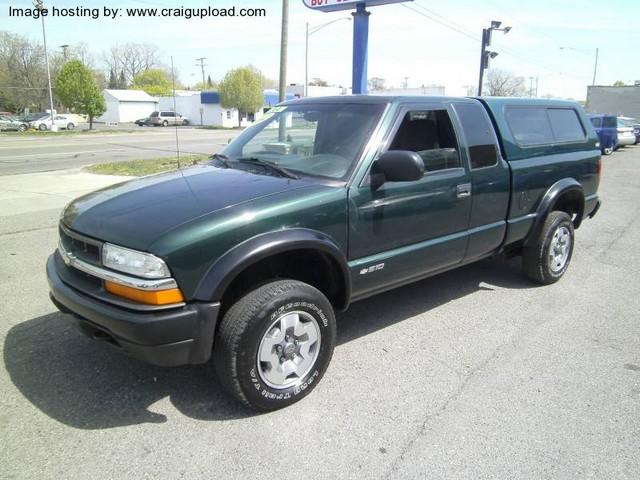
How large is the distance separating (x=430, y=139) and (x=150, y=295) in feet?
8.14

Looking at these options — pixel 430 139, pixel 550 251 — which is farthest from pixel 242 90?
pixel 430 139

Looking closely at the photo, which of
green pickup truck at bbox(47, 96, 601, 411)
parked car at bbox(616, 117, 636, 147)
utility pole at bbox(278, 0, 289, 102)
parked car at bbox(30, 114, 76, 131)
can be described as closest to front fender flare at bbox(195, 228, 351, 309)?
green pickup truck at bbox(47, 96, 601, 411)

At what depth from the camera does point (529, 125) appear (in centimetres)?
496

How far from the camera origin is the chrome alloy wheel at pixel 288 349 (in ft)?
9.80

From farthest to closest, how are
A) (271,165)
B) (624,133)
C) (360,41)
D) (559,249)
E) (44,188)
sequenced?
(624,133) → (360,41) → (44,188) → (559,249) → (271,165)

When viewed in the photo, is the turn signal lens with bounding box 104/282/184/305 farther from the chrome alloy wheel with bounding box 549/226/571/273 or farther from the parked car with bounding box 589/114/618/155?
the parked car with bounding box 589/114/618/155

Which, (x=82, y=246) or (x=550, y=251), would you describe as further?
(x=550, y=251)

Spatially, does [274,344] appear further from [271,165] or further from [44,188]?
[44,188]

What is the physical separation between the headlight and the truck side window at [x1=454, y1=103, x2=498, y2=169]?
2721mm

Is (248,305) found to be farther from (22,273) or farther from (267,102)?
(267,102)

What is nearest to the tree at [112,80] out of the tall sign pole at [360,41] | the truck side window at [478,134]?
the tall sign pole at [360,41]

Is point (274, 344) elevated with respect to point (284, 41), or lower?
lower

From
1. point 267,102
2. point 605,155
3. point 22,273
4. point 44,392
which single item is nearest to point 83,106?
point 267,102

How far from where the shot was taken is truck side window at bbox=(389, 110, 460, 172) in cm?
377
